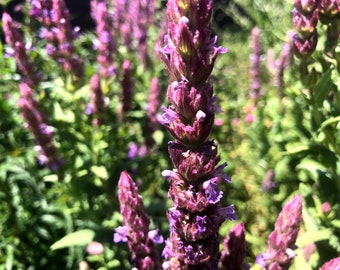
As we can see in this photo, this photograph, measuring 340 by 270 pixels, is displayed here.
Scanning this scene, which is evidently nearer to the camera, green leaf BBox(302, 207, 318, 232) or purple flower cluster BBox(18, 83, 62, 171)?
green leaf BBox(302, 207, 318, 232)

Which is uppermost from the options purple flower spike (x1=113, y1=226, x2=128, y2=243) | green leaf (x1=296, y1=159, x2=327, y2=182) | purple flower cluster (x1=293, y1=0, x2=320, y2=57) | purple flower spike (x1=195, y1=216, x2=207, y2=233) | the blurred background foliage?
purple flower cluster (x1=293, y1=0, x2=320, y2=57)

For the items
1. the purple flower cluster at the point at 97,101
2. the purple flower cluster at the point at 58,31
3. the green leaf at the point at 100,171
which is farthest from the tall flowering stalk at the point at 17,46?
the green leaf at the point at 100,171

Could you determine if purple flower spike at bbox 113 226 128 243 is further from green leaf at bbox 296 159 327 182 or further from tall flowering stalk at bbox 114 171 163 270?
green leaf at bbox 296 159 327 182

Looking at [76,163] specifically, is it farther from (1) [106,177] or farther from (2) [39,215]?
(2) [39,215]

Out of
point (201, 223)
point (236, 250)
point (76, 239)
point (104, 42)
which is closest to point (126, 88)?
point (104, 42)

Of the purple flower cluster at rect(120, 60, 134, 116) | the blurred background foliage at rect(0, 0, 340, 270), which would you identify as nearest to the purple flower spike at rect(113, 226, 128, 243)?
the blurred background foliage at rect(0, 0, 340, 270)
